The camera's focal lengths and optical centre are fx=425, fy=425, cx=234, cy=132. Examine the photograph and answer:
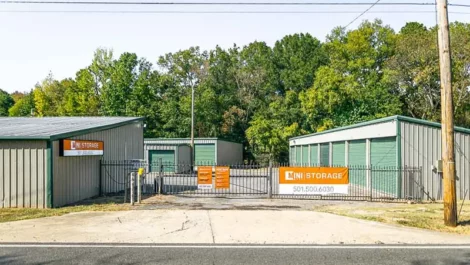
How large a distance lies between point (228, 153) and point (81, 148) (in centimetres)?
3199

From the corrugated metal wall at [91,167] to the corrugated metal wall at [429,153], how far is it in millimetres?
13631

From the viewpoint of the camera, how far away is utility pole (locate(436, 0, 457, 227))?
38.8 ft

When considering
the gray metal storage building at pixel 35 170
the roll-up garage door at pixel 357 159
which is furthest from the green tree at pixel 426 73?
the gray metal storage building at pixel 35 170

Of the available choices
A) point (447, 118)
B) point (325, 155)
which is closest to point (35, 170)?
point (447, 118)

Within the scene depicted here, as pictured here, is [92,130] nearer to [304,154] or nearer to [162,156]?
[162,156]

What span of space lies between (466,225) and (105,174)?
15195 millimetres

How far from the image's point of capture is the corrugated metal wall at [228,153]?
145ft

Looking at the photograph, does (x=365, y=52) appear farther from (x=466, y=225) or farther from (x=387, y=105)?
(x=466, y=225)

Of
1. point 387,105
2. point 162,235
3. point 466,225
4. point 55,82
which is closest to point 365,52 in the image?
point 387,105

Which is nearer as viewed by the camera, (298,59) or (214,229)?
(214,229)

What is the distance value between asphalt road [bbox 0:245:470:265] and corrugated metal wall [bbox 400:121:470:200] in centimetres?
957

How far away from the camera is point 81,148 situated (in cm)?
1698

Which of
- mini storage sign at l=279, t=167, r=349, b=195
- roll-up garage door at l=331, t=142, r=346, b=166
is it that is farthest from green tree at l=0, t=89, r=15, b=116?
mini storage sign at l=279, t=167, r=349, b=195

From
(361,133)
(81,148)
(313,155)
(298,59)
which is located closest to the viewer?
(81,148)
